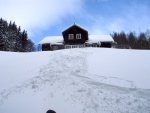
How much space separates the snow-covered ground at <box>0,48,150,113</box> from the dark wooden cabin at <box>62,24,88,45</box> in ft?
63.8

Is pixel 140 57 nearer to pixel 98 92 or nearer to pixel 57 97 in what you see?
pixel 98 92

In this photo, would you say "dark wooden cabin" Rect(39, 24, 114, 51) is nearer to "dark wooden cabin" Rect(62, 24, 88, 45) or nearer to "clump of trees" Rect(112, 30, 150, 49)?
"dark wooden cabin" Rect(62, 24, 88, 45)

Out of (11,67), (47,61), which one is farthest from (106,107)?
(11,67)

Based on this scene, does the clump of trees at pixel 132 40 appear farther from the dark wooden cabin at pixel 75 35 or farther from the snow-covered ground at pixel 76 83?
the snow-covered ground at pixel 76 83

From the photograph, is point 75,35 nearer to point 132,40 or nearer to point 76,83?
point 76,83

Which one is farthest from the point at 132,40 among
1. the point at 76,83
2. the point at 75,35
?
the point at 76,83

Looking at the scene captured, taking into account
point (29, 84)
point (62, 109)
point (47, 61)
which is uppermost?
point (47, 61)

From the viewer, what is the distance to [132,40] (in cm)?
7569

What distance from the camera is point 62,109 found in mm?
11234

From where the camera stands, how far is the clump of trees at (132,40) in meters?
67.3

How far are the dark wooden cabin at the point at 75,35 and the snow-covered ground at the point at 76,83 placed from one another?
19436 millimetres

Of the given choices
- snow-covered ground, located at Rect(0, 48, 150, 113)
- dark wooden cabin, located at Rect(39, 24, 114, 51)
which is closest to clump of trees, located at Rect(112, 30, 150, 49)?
dark wooden cabin, located at Rect(39, 24, 114, 51)

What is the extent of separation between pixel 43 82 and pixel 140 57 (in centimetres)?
1019

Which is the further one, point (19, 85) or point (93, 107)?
point (19, 85)
